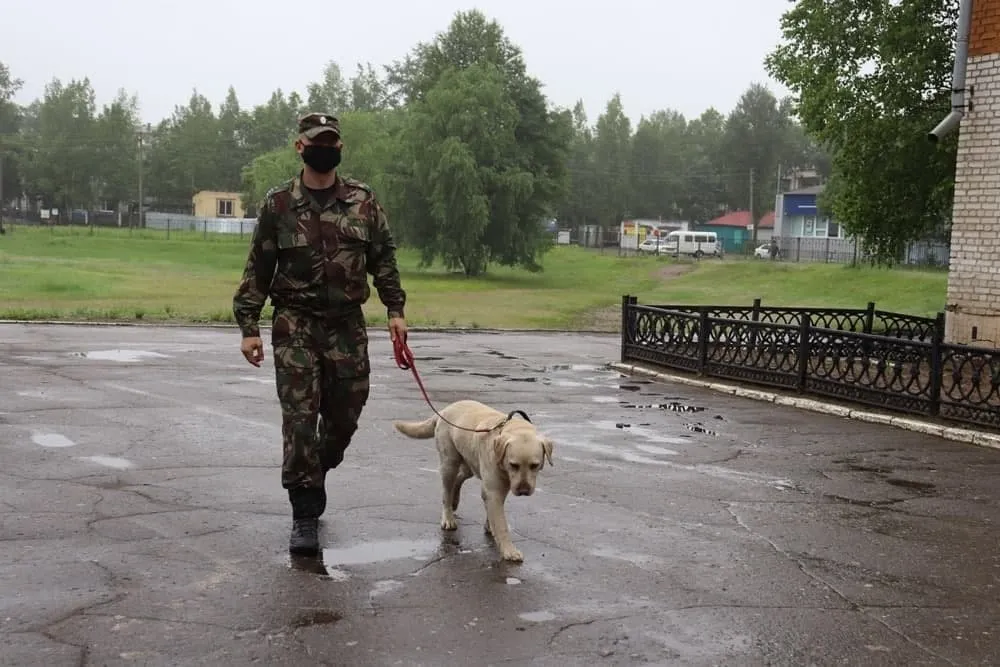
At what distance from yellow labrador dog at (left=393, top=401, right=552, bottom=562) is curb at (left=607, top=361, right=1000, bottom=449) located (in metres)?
6.37

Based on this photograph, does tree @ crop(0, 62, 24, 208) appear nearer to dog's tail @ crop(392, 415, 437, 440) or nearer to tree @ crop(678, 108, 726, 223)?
tree @ crop(678, 108, 726, 223)

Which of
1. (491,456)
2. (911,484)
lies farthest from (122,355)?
(491,456)

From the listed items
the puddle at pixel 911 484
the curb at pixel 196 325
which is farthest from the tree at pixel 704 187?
the puddle at pixel 911 484

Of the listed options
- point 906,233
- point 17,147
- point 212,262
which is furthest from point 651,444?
point 17,147

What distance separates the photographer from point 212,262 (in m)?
64.6

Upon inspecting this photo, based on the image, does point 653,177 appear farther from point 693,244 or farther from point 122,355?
point 122,355

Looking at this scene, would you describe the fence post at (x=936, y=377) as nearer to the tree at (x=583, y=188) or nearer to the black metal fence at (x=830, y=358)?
the black metal fence at (x=830, y=358)

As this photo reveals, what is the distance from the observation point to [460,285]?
165 ft

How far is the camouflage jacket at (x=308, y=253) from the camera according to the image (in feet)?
19.5

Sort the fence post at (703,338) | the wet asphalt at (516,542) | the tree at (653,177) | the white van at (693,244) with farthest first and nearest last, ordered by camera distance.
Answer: the tree at (653,177) < the white van at (693,244) < the fence post at (703,338) < the wet asphalt at (516,542)

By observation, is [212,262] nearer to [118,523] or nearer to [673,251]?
[673,251]

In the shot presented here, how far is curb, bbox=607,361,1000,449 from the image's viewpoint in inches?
424

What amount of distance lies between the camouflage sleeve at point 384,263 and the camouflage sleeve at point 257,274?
55cm

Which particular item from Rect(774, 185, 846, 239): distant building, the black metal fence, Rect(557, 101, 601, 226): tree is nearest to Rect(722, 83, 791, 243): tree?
Rect(557, 101, 601, 226): tree
